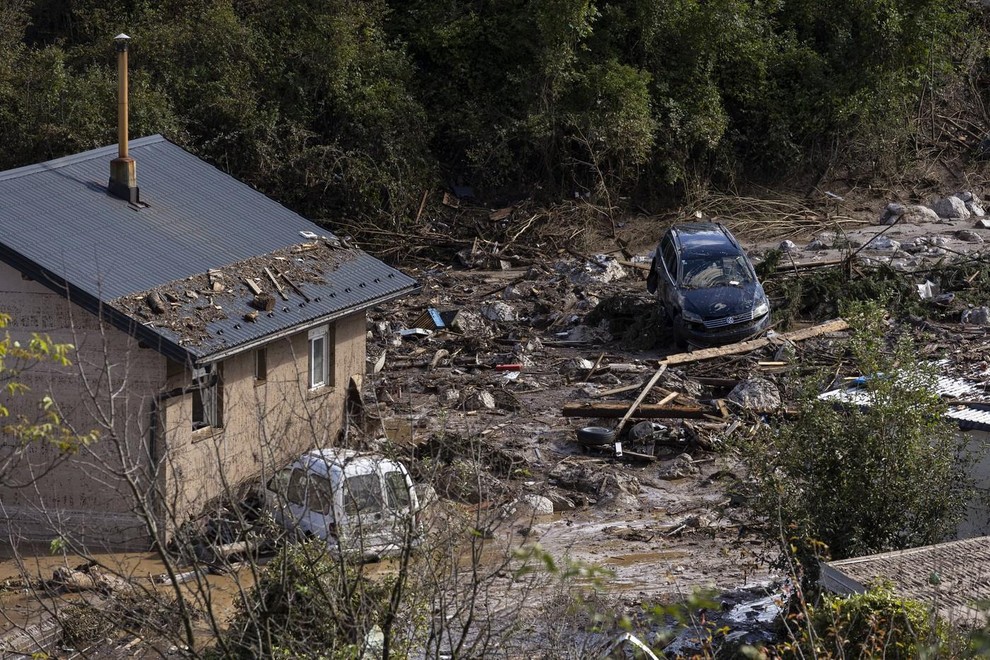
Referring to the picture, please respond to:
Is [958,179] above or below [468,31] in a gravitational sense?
below

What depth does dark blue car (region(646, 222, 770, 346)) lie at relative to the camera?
900 inches

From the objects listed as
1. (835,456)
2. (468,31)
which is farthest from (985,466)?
(468,31)

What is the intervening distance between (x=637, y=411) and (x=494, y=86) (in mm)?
17968

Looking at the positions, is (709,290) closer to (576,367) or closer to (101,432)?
(576,367)

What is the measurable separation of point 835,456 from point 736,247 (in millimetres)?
12483

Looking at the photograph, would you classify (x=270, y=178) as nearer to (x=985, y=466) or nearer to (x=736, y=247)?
(x=736, y=247)

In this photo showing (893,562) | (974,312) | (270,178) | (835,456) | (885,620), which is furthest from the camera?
(270,178)

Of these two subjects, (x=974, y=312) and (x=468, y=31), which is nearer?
(x=974, y=312)

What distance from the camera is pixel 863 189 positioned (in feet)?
113

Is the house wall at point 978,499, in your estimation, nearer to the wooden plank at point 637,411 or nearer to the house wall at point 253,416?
the wooden plank at point 637,411

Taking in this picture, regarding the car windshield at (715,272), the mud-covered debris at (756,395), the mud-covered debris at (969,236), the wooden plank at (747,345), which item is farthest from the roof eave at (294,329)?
the mud-covered debris at (969,236)

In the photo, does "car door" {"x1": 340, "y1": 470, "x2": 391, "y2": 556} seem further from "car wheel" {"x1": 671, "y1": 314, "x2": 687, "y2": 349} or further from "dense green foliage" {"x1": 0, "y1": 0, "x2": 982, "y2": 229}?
"dense green foliage" {"x1": 0, "y1": 0, "x2": 982, "y2": 229}

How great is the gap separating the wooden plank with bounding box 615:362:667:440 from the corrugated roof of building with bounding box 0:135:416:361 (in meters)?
3.93

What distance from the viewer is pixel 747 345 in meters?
22.4
